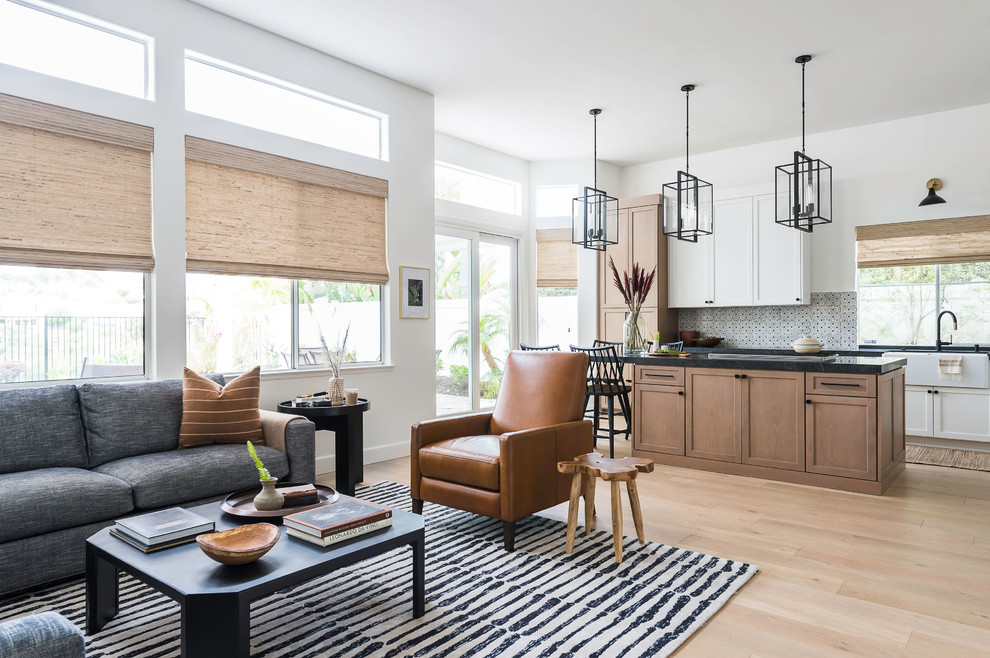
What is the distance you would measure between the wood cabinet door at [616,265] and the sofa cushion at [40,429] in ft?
17.9

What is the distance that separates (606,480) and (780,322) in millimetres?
4744

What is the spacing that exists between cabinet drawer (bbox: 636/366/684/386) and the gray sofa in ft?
8.75

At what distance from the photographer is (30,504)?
247cm

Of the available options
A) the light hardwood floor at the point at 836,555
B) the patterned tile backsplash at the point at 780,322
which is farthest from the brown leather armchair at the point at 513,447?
the patterned tile backsplash at the point at 780,322

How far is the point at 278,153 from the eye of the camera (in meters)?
4.40

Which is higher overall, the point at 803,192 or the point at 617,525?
the point at 803,192

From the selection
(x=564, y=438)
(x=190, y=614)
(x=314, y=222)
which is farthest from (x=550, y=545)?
(x=314, y=222)

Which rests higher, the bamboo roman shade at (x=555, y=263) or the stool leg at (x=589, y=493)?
the bamboo roman shade at (x=555, y=263)

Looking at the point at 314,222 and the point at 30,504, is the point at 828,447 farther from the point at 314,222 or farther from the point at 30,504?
the point at 30,504

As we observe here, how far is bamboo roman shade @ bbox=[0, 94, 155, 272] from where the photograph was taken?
10.4ft

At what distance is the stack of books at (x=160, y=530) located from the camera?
206 cm

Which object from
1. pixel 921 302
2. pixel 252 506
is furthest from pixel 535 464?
pixel 921 302

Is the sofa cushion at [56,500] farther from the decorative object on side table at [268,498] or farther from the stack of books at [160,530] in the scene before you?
the decorative object on side table at [268,498]

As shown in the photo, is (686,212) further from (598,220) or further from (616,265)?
(616,265)
